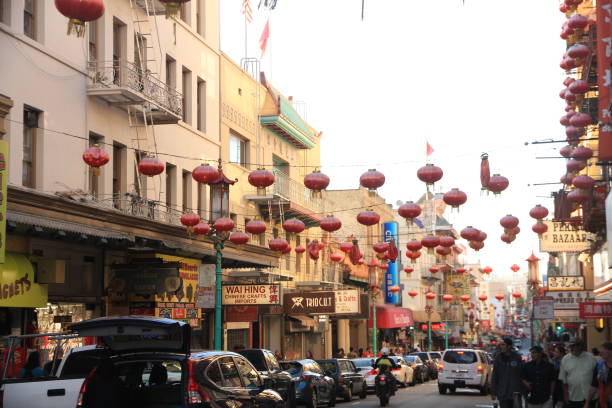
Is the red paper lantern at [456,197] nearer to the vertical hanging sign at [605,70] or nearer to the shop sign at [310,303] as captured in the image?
the vertical hanging sign at [605,70]

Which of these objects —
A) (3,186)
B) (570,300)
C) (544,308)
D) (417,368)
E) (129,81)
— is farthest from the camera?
(417,368)

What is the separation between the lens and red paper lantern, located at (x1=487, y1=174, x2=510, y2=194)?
24.6 meters

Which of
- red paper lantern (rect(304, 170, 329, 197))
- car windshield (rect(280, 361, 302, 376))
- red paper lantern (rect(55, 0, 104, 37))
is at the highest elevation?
red paper lantern (rect(55, 0, 104, 37))

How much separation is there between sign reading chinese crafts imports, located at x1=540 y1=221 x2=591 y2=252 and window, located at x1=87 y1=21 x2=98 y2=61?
2478cm

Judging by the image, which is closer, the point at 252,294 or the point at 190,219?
the point at 190,219

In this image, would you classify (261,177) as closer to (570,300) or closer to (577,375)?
(577,375)

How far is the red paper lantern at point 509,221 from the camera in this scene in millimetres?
29609

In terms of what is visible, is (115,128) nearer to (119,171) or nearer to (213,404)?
(119,171)

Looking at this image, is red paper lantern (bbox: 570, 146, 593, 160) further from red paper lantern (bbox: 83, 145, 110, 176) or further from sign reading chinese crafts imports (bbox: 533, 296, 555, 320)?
red paper lantern (bbox: 83, 145, 110, 176)

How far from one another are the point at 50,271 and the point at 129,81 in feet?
22.7

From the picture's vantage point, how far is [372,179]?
80.6 ft

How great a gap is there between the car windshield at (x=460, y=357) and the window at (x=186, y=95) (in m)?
12.9

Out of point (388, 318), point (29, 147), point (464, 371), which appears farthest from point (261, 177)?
point (388, 318)

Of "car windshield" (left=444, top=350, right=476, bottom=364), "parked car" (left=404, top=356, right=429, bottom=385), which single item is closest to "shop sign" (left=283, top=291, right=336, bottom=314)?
"parked car" (left=404, top=356, right=429, bottom=385)
